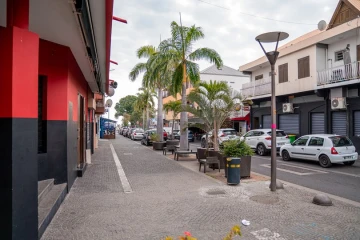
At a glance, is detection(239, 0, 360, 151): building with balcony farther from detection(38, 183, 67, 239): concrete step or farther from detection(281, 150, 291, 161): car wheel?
detection(38, 183, 67, 239): concrete step

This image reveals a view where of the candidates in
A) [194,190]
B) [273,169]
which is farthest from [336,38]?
[194,190]

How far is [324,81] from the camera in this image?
17.3 metres

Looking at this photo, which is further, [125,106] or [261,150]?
[125,106]

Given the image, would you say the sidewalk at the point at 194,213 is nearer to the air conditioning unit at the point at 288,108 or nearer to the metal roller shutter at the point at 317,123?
the metal roller shutter at the point at 317,123

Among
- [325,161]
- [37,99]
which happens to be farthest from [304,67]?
[37,99]

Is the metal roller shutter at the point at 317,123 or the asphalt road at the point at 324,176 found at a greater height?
the metal roller shutter at the point at 317,123

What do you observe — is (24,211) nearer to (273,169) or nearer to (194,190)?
(194,190)

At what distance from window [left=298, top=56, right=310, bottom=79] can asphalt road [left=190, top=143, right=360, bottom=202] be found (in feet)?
25.8

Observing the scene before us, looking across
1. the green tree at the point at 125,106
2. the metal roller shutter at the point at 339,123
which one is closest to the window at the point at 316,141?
the metal roller shutter at the point at 339,123

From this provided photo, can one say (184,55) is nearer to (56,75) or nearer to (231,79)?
(56,75)

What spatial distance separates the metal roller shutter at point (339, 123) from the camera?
17.0 m

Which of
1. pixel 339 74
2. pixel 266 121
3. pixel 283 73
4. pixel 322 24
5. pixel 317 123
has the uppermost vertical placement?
pixel 322 24

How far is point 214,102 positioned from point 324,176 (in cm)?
518

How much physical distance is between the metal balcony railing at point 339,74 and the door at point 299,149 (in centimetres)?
549
